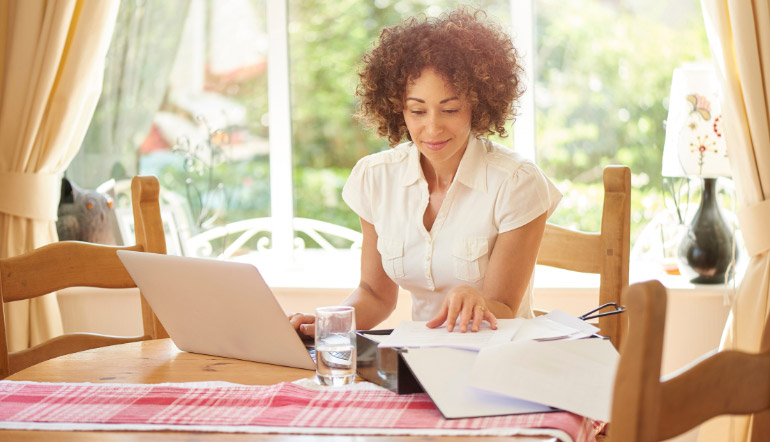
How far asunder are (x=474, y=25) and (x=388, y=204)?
438 millimetres

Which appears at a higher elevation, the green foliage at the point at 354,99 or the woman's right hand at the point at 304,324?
the green foliage at the point at 354,99

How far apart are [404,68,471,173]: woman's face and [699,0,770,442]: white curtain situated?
3.22 feet

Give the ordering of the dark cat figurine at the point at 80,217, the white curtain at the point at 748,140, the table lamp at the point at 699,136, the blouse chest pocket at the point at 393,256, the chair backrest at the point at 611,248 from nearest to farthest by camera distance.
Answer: the chair backrest at the point at 611,248, the blouse chest pocket at the point at 393,256, the white curtain at the point at 748,140, the table lamp at the point at 699,136, the dark cat figurine at the point at 80,217

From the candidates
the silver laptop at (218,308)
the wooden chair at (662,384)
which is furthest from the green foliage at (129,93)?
the wooden chair at (662,384)

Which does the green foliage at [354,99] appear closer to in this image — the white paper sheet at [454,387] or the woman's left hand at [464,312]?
the woman's left hand at [464,312]

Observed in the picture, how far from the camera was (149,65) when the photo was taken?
300 centimetres

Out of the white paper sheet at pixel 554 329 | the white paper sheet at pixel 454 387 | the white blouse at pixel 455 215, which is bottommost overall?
the white paper sheet at pixel 454 387

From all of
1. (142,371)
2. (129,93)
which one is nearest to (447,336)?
(142,371)

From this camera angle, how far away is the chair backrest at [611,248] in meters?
1.59

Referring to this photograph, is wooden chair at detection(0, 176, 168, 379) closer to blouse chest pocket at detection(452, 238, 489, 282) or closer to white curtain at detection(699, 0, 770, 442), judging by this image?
blouse chest pocket at detection(452, 238, 489, 282)

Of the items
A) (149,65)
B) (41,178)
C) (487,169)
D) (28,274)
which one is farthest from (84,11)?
(487,169)

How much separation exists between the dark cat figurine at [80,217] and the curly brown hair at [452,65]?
1.35 metres

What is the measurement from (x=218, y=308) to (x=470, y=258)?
659 mm

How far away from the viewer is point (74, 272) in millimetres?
1684
